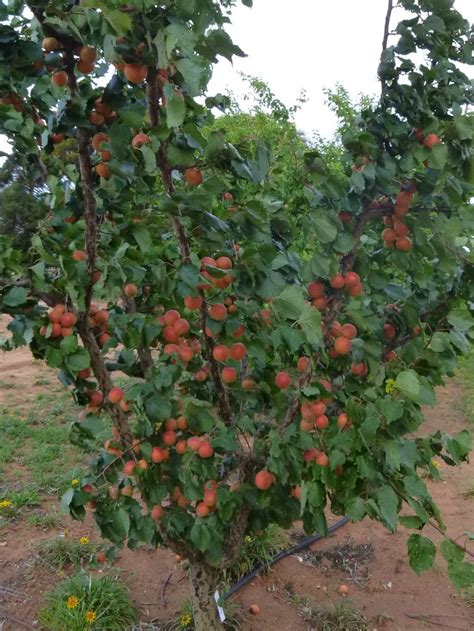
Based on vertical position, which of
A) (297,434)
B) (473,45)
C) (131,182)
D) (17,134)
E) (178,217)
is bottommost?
(297,434)

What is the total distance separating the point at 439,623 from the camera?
8.19ft

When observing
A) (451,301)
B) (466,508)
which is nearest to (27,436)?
(466,508)

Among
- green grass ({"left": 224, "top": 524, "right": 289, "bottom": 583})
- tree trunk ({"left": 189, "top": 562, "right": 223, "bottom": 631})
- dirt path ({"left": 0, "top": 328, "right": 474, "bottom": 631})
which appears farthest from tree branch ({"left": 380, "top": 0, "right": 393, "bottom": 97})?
dirt path ({"left": 0, "top": 328, "right": 474, "bottom": 631})

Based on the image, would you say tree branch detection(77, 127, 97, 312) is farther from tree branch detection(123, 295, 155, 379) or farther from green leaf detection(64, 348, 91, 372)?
tree branch detection(123, 295, 155, 379)

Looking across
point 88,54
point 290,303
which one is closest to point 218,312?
point 290,303

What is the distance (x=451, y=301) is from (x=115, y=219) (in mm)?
1019

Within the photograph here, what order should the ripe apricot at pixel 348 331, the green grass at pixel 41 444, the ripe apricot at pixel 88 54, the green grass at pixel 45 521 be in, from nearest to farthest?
the ripe apricot at pixel 88 54 < the ripe apricot at pixel 348 331 < the green grass at pixel 45 521 < the green grass at pixel 41 444

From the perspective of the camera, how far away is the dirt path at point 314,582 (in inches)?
98.9

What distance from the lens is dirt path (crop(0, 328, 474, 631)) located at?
8.24ft

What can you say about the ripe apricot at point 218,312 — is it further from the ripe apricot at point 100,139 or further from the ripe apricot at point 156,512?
the ripe apricot at point 156,512

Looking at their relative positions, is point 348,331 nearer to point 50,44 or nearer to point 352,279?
point 352,279

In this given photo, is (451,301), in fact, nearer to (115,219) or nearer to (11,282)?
(115,219)

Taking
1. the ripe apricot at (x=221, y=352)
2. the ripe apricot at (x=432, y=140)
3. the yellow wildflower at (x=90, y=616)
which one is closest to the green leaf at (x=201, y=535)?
the ripe apricot at (x=221, y=352)

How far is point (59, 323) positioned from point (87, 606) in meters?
1.47
